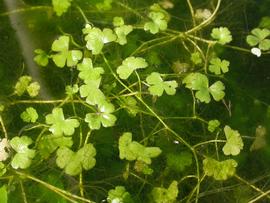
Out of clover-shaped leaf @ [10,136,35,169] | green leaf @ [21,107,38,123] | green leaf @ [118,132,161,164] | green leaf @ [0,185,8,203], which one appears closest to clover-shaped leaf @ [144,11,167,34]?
green leaf @ [118,132,161,164]

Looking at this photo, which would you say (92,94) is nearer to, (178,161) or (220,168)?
(178,161)

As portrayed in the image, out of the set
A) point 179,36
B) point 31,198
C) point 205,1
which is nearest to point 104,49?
point 179,36

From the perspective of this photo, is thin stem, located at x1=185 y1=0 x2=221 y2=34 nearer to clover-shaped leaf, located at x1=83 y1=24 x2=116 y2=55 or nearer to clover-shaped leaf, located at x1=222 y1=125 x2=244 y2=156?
clover-shaped leaf, located at x1=83 y1=24 x2=116 y2=55

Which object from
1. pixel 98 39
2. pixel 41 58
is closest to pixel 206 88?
pixel 98 39

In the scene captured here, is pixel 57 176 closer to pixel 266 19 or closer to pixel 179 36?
pixel 179 36

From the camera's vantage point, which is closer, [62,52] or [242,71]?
[62,52]

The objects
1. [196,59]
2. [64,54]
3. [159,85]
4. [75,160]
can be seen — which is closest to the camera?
[75,160]

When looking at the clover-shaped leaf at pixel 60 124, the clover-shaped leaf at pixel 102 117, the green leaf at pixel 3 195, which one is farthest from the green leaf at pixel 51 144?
the green leaf at pixel 3 195
